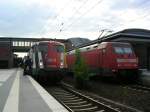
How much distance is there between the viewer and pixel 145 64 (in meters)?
42.5

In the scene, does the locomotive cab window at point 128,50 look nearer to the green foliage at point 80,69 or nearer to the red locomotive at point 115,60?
the red locomotive at point 115,60

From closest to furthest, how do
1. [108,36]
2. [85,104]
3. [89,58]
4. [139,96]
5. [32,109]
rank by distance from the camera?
1. [32,109]
2. [85,104]
3. [139,96]
4. [89,58]
5. [108,36]

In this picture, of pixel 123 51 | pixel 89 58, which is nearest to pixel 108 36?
pixel 89 58

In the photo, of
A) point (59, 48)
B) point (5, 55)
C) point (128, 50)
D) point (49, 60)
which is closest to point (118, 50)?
point (128, 50)

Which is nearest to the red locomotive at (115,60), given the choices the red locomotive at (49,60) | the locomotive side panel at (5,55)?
the red locomotive at (49,60)

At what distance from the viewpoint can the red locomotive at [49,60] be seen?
25.2 meters

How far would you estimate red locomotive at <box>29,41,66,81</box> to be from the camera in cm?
2522

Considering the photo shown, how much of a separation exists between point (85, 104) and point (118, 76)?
401 inches

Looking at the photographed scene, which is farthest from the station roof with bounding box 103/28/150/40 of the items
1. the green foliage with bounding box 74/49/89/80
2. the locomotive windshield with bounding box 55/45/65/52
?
the green foliage with bounding box 74/49/89/80

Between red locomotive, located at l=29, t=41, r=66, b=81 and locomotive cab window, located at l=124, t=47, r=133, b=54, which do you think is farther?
locomotive cab window, located at l=124, t=47, r=133, b=54

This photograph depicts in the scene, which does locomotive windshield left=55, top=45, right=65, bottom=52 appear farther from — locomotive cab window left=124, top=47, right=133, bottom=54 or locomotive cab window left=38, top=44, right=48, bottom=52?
locomotive cab window left=124, top=47, right=133, bottom=54

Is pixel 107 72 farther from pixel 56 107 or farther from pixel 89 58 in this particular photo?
pixel 56 107

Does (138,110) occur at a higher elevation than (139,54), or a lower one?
lower

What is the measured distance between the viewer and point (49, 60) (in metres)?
25.5
